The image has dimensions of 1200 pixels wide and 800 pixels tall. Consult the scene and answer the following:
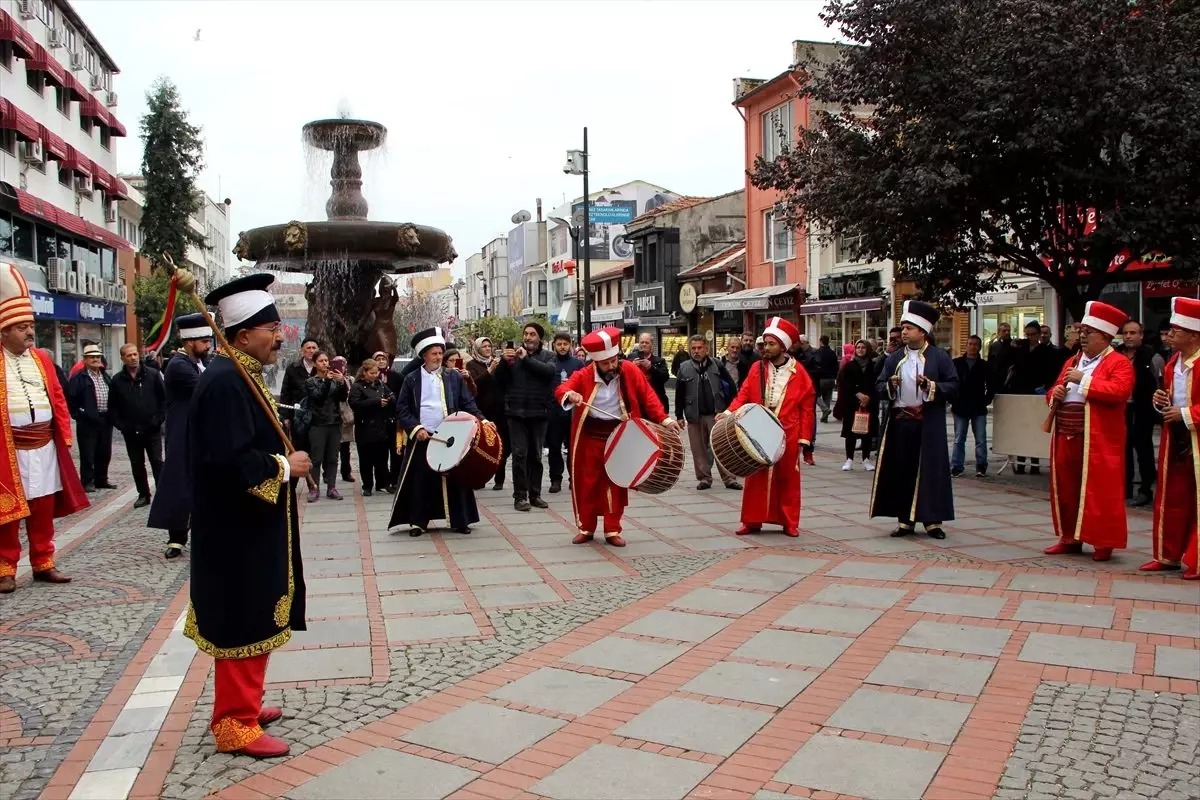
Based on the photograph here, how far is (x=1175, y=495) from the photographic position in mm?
7094

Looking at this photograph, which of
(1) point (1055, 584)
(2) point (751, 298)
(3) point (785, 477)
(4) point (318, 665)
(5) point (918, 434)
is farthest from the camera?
(2) point (751, 298)

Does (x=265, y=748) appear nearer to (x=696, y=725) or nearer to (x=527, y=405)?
(x=696, y=725)

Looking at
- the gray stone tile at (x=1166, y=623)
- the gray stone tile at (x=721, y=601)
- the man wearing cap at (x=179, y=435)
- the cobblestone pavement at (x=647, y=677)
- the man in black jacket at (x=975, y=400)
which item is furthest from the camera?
the man in black jacket at (x=975, y=400)

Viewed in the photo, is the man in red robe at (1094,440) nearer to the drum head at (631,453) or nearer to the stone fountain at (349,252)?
the drum head at (631,453)

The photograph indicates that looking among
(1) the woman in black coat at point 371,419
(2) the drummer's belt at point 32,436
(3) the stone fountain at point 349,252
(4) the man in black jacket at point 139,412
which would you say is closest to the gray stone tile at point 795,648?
(2) the drummer's belt at point 32,436

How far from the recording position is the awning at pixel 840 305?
2591cm

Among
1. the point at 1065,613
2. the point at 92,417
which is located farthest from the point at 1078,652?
the point at 92,417

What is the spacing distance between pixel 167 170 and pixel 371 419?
3787 cm

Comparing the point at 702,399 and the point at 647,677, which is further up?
the point at 702,399

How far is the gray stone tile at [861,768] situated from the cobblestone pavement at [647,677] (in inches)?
0.6

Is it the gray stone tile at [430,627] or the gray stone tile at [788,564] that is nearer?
the gray stone tile at [430,627]

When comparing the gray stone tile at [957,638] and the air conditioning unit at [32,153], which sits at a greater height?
the air conditioning unit at [32,153]

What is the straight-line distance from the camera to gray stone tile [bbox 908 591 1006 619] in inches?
240

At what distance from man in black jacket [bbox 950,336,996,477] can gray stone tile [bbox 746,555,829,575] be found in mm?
5372
